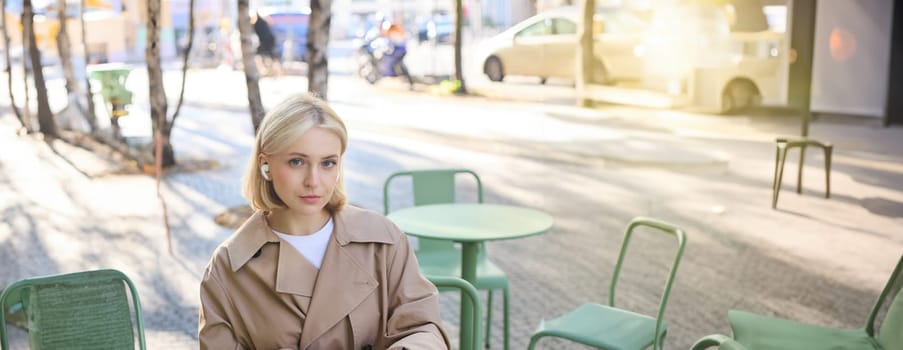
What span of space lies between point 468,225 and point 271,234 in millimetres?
1910

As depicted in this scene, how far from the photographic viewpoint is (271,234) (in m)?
2.54

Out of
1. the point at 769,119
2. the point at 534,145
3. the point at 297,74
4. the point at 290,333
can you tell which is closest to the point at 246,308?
the point at 290,333

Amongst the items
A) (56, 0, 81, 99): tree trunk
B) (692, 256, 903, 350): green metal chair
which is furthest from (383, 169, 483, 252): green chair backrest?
(56, 0, 81, 99): tree trunk

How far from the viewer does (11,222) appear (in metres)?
8.16

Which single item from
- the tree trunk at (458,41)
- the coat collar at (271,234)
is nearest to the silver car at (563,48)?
the tree trunk at (458,41)

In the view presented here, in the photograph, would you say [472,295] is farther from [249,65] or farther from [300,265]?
[249,65]

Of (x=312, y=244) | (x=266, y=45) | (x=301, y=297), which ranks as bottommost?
(x=301, y=297)

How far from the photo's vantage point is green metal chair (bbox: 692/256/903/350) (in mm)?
3410

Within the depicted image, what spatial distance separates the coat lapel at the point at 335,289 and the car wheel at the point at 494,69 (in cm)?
1829

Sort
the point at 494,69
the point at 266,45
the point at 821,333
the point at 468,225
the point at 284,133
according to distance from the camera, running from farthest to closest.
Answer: the point at 266,45 → the point at 494,69 → the point at 468,225 → the point at 821,333 → the point at 284,133

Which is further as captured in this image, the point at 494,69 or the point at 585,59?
the point at 494,69

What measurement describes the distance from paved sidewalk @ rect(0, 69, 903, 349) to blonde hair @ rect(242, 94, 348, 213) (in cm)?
264

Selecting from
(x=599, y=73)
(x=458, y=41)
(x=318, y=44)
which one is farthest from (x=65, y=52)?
(x=599, y=73)

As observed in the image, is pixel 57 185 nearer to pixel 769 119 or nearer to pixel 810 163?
pixel 810 163
